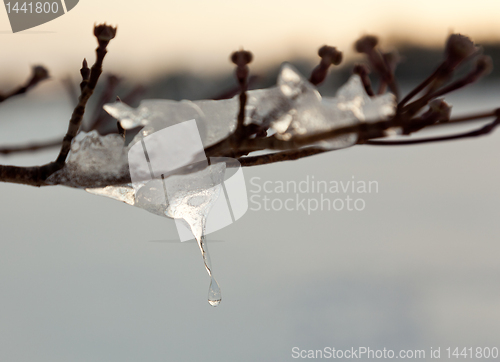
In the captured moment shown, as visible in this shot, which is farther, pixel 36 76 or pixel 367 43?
pixel 36 76

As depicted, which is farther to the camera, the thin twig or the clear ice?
the thin twig

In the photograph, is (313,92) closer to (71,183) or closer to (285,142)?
(285,142)

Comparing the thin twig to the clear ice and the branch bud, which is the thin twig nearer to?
the clear ice

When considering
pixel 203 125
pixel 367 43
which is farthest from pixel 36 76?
pixel 367 43

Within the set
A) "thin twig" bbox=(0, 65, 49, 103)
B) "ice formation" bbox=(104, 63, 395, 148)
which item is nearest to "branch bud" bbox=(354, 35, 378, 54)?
"ice formation" bbox=(104, 63, 395, 148)

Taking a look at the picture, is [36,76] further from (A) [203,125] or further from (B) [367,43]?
(B) [367,43]

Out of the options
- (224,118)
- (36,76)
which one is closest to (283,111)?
(224,118)

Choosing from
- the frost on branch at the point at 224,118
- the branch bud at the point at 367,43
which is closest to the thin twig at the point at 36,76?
the frost on branch at the point at 224,118

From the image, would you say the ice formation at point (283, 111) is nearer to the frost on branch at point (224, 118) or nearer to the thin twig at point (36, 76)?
the frost on branch at point (224, 118)
